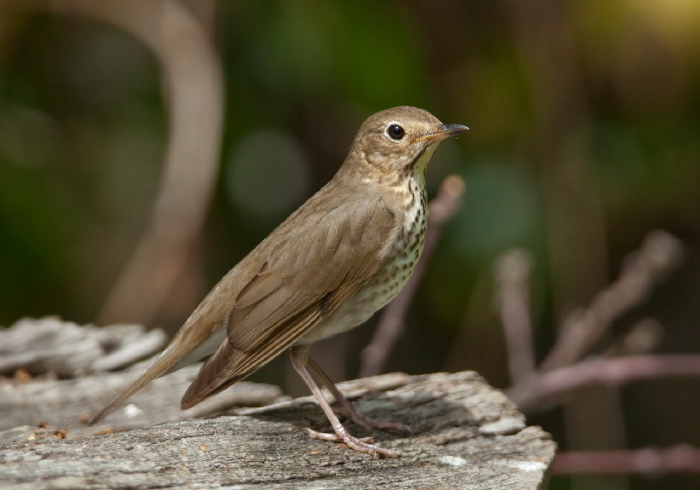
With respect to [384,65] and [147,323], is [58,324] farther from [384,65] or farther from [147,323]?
[384,65]

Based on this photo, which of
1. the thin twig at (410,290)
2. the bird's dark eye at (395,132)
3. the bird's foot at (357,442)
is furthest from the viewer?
the thin twig at (410,290)

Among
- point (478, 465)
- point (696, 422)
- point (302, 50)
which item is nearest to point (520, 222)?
point (302, 50)

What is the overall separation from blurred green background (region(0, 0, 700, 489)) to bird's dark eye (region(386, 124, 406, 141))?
1207 mm

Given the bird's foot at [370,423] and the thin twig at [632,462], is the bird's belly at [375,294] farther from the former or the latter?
the thin twig at [632,462]

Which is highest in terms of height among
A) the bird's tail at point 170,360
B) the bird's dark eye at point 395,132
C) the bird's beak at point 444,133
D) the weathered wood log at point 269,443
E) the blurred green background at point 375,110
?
the blurred green background at point 375,110

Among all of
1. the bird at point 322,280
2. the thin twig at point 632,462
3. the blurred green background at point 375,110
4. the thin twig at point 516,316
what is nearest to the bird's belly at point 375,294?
the bird at point 322,280

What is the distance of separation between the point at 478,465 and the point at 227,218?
2754 millimetres

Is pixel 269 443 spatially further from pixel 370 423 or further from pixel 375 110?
pixel 375 110

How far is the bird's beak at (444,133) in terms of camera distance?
12.1ft

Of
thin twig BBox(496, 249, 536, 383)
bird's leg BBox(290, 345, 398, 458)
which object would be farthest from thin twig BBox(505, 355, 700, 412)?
bird's leg BBox(290, 345, 398, 458)

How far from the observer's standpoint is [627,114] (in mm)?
5371

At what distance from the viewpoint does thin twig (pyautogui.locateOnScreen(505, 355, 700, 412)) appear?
13.3ft

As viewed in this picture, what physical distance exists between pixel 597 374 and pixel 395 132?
1.30 meters

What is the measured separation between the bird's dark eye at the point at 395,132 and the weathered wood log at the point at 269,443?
927 mm
